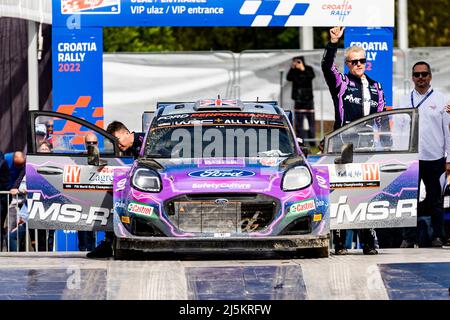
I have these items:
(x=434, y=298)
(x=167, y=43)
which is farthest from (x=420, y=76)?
(x=167, y=43)

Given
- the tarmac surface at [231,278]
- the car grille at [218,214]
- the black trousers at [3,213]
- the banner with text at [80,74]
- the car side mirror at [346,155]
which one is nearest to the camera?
the tarmac surface at [231,278]

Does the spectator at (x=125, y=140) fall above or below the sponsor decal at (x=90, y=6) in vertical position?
below

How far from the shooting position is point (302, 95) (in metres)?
24.7

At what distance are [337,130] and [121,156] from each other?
2275mm

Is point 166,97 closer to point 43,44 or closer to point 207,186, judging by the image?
point 43,44

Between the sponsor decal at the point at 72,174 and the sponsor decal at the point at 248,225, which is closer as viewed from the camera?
the sponsor decal at the point at 248,225

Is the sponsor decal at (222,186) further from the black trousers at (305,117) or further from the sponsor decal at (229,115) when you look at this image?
the black trousers at (305,117)

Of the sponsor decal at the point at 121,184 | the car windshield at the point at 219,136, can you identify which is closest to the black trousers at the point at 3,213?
the car windshield at the point at 219,136

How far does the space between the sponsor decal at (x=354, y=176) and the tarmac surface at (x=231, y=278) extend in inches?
29.1

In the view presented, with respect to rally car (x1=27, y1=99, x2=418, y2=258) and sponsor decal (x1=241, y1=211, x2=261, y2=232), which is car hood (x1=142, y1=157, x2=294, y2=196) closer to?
rally car (x1=27, y1=99, x2=418, y2=258)

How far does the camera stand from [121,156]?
13750 millimetres

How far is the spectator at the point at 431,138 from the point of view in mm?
14836

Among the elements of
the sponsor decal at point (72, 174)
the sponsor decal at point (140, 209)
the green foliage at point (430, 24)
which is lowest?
the sponsor decal at point (140, 209)

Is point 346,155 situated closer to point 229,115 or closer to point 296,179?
point 296,179
